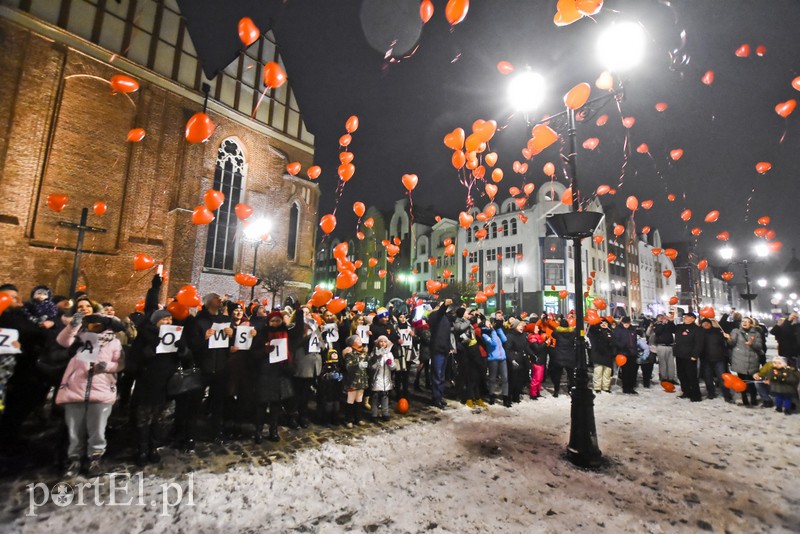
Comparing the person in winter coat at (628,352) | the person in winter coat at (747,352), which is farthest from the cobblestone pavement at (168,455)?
the person in winter coat at (747,352)

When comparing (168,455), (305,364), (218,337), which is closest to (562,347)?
(305,364)

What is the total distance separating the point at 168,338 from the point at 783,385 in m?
12.6

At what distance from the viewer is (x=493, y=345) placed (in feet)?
27.2

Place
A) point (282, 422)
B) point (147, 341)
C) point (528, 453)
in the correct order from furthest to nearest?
point (282, 422)
point (528, 453)
point (147, 341)

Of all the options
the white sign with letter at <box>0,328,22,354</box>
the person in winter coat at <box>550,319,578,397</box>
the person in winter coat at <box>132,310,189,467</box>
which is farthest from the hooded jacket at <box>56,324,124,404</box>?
the person in winter coat at <box>550,319,578,397</box>

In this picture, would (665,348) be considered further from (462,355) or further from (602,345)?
(462,355)

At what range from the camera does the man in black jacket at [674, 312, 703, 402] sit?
28.3 feet

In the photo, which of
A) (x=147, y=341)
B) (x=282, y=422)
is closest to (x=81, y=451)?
(x=147, y=341)

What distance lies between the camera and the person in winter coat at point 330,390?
253 inches

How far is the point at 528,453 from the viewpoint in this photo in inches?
204

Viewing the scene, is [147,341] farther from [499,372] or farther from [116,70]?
[116,70]

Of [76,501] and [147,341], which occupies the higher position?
[147,341]

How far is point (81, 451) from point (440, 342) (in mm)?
6365

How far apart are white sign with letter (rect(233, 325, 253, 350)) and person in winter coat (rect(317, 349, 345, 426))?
1.60 metres
